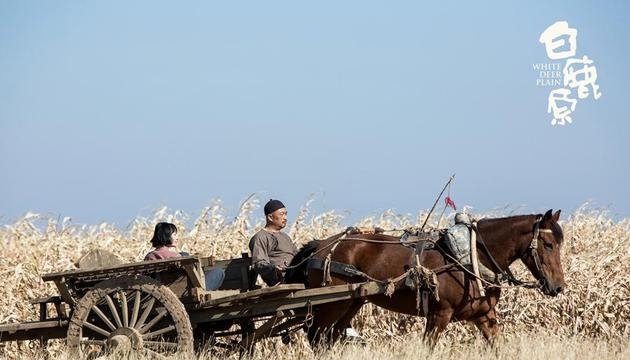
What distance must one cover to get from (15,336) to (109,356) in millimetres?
1258

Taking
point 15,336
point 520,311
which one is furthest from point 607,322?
point 15,336

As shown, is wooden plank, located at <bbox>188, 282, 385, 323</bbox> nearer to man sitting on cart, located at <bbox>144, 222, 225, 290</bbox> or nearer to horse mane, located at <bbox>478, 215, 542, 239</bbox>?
man sitting on cart, located at <bbox>144, 222, 225, 290</bbox>

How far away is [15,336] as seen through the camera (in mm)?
9703

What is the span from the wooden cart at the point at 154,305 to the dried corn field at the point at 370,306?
686 mm

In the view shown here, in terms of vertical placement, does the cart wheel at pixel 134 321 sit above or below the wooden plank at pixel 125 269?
below

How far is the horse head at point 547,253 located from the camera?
9695 mm

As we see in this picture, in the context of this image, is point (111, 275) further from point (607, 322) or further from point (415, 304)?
point (607, 322)

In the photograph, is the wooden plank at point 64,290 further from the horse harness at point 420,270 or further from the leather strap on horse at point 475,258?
the leather strap on horse at point 475,258

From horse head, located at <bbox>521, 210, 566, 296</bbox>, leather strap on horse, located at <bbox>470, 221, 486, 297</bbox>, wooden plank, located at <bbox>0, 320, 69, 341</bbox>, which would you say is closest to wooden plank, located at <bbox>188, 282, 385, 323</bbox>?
leather strap on horse, located at <bbox>470, 221, 486, 297</bbox>

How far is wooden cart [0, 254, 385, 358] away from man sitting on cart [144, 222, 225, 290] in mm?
275

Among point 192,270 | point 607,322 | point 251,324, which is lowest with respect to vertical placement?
point 607,322

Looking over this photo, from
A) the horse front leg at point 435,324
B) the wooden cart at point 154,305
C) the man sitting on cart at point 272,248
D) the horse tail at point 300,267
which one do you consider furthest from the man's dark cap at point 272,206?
the horse front leg at point 435,324

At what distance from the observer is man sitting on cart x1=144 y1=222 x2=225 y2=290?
977cm

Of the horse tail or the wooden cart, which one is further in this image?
the horse tail
